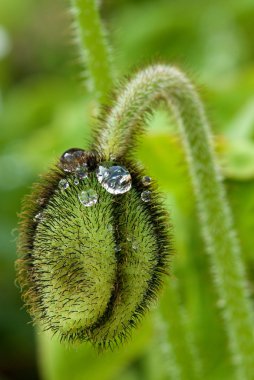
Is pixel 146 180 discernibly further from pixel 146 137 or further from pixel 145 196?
pixel 146 137

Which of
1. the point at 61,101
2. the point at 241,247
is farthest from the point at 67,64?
the point at 241,247

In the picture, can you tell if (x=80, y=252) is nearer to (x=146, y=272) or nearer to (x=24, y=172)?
(x=146, y=272)

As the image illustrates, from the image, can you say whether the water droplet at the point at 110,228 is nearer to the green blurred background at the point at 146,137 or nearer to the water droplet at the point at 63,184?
the water droplet at the point at 63,184

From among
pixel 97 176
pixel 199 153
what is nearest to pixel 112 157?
pixel 97 176

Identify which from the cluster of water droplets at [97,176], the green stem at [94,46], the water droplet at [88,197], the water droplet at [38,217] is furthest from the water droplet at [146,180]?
the green stem at [94,46]

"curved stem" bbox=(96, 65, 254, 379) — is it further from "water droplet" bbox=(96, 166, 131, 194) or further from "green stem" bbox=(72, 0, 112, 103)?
"green stem" bbox=(72, 0, 112, 103)

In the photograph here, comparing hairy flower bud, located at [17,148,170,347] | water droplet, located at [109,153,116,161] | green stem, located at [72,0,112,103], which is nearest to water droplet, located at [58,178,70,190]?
hairy flower bud, located at [17,148,170,347]
